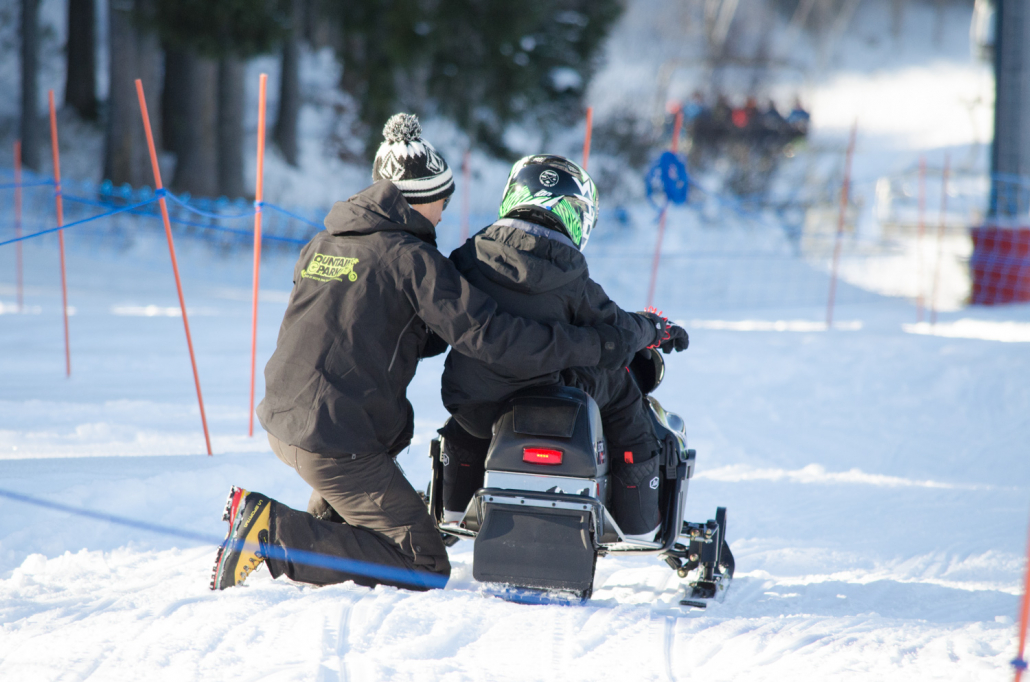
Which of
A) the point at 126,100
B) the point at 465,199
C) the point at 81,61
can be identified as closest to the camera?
the point at 465,199

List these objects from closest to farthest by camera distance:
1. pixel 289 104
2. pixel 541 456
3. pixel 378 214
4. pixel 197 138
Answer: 1. pixel 541 456
2. pixel 378 214
3. pixel 197 138
4. pixel 289 104

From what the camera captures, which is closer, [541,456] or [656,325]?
[541,456]

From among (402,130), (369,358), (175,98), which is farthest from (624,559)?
(175,98)

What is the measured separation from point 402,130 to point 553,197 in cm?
57

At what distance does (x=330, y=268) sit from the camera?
2834 millimetres

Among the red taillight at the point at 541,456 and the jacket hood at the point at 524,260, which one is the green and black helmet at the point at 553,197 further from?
the red taillight at the point at 541,456

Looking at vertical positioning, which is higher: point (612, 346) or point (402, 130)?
point (402, 130)

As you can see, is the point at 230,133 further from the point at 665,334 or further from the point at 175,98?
the point at 665,334

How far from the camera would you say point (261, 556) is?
2.87 meters

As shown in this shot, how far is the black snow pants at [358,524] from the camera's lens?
2.88m

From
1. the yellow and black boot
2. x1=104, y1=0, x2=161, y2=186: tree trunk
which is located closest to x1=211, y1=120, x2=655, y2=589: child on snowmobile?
the yellow and black boot

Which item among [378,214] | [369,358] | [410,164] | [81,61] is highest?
[81,61]

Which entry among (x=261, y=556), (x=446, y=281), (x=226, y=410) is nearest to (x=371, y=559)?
(x=261, y=556)

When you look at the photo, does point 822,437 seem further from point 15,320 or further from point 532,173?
point 15,320
